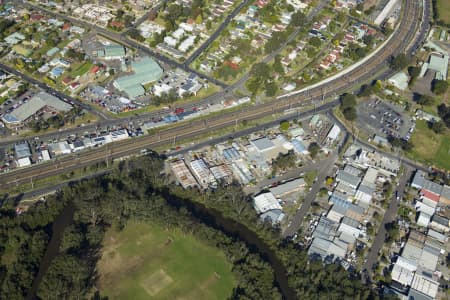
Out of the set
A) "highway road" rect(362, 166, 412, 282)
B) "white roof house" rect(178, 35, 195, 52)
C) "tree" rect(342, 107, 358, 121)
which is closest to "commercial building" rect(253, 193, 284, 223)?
"highway road" rect(362, 166, 412, 282)

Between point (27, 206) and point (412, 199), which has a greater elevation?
point (412, 199)

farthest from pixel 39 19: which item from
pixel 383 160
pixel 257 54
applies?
pixel 383 160

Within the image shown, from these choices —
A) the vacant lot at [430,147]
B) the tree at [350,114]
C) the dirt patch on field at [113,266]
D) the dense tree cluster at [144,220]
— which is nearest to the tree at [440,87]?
the vacant lot at [430,147]

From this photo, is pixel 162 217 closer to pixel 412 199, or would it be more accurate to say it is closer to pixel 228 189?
pixel 228 189

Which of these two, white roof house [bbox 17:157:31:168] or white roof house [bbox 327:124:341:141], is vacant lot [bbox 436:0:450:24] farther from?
white roof house [bbox 17:157:31:168]

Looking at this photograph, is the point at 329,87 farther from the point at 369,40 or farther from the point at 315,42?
the point at 369,40

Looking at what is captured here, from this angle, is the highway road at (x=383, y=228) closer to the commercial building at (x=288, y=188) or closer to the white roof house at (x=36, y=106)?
the commercial building at (x=288, y=188)
